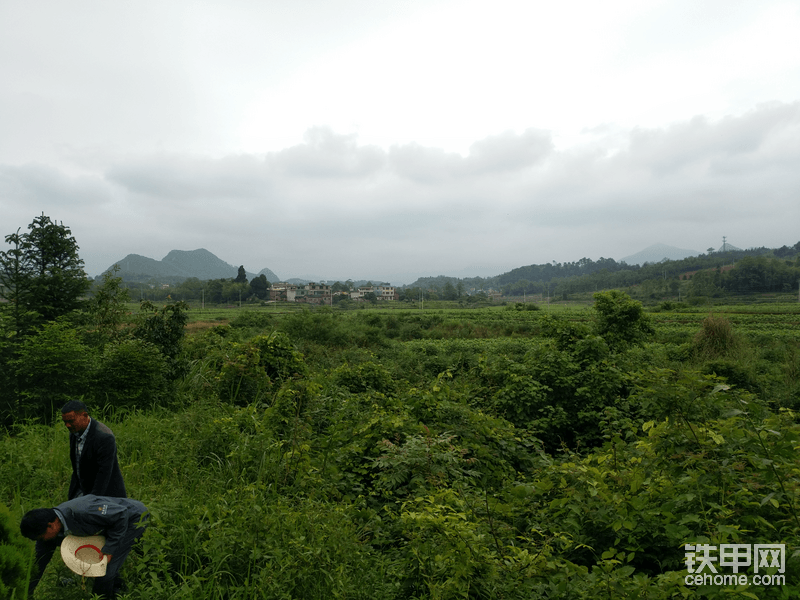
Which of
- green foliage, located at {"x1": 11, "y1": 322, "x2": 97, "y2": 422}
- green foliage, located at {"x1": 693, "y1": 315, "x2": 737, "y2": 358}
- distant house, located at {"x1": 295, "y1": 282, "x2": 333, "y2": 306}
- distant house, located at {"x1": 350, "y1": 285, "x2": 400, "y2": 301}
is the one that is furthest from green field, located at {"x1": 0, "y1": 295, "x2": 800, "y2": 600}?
distant house, located at {"x1": 350, "y1": 285, "x2": 400, "y2": 301}

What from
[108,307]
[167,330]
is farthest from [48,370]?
[108,307]

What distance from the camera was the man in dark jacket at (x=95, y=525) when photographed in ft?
9.13

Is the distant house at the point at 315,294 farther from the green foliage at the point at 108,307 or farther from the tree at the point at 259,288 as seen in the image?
the green foliage at the point at 108,307

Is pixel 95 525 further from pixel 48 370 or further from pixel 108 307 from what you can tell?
pixel 108 307

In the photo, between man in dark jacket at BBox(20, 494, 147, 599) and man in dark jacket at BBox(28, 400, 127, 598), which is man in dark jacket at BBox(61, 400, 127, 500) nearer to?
man in dark jacket at BBox(28, 400, 127, 598)

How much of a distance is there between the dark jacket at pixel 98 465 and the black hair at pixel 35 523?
0.39 meters

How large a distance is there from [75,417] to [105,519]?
80 centimetres

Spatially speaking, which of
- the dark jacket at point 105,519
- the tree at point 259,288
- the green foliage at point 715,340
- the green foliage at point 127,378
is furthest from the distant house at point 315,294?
the dark jacket at point 105,519

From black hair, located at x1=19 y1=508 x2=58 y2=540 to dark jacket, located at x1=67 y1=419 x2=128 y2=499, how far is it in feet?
1.29

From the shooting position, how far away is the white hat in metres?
2.72

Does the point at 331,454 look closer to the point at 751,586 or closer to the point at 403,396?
the point at 403,396

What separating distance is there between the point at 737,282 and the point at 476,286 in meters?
86.9

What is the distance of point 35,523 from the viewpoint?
9.09 ft

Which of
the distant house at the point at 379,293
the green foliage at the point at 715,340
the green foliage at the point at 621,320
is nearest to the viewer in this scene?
the green foliage at the point at 621,320
